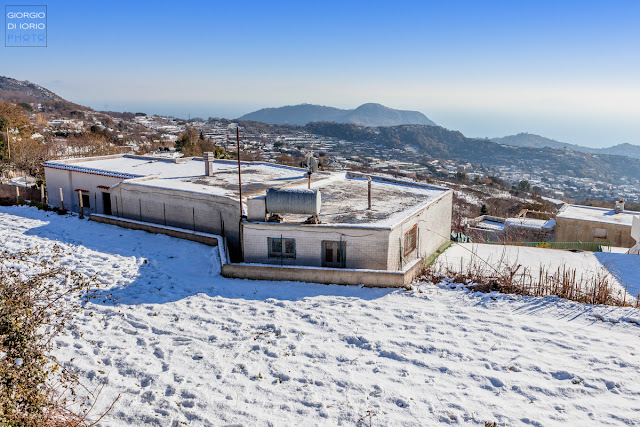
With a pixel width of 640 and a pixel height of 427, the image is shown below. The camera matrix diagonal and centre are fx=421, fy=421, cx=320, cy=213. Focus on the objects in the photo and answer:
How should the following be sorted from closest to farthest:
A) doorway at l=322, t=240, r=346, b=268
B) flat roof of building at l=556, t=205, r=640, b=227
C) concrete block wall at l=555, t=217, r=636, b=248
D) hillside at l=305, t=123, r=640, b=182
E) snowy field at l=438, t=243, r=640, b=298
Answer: doorway at l=322, t=240, r=346, b=268 → snowy field at l=438, t=243, r=640, b=298 → concrete block wall at l=555, t=217, r=636, b=248 → flat roof of building at l=556, t=205, r=640, b=227 → hillside at l=305, t=123, r=640, b=182

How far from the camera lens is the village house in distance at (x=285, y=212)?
46.4 ft

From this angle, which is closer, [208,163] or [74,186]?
[208,163]

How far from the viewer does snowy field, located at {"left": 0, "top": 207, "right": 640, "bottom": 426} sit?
24.3ft

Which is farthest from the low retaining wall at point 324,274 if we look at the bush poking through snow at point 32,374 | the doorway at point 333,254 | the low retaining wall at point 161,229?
the bush poking through snow at point 32,374

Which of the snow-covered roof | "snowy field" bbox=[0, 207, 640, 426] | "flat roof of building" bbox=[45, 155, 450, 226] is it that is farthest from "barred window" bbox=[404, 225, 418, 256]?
the snow-covered roof

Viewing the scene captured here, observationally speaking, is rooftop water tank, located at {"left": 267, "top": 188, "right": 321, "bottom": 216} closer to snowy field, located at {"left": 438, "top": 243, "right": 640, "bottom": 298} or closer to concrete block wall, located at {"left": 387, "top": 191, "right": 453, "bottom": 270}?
concrete block wall, located at {"left": 387, "top": 191, "right": 453, "bottom": 270}

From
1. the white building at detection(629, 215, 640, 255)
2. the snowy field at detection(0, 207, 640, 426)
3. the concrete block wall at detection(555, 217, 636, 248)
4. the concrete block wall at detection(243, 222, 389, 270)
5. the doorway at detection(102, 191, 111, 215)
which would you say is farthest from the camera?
the concrete block wall at detection(555, 217, 636, 248)

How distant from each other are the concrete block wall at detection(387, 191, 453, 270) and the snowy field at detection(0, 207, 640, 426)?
4.88 ft

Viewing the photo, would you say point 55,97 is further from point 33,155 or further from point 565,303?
point 565,303

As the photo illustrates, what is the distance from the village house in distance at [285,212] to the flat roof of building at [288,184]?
53 millimetres

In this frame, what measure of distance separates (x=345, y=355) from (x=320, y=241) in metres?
5.51

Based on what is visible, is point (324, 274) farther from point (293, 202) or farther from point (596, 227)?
point (596, 227)

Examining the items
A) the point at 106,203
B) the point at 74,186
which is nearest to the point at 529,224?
the point at 106,203

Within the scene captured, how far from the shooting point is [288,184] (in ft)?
68.7
